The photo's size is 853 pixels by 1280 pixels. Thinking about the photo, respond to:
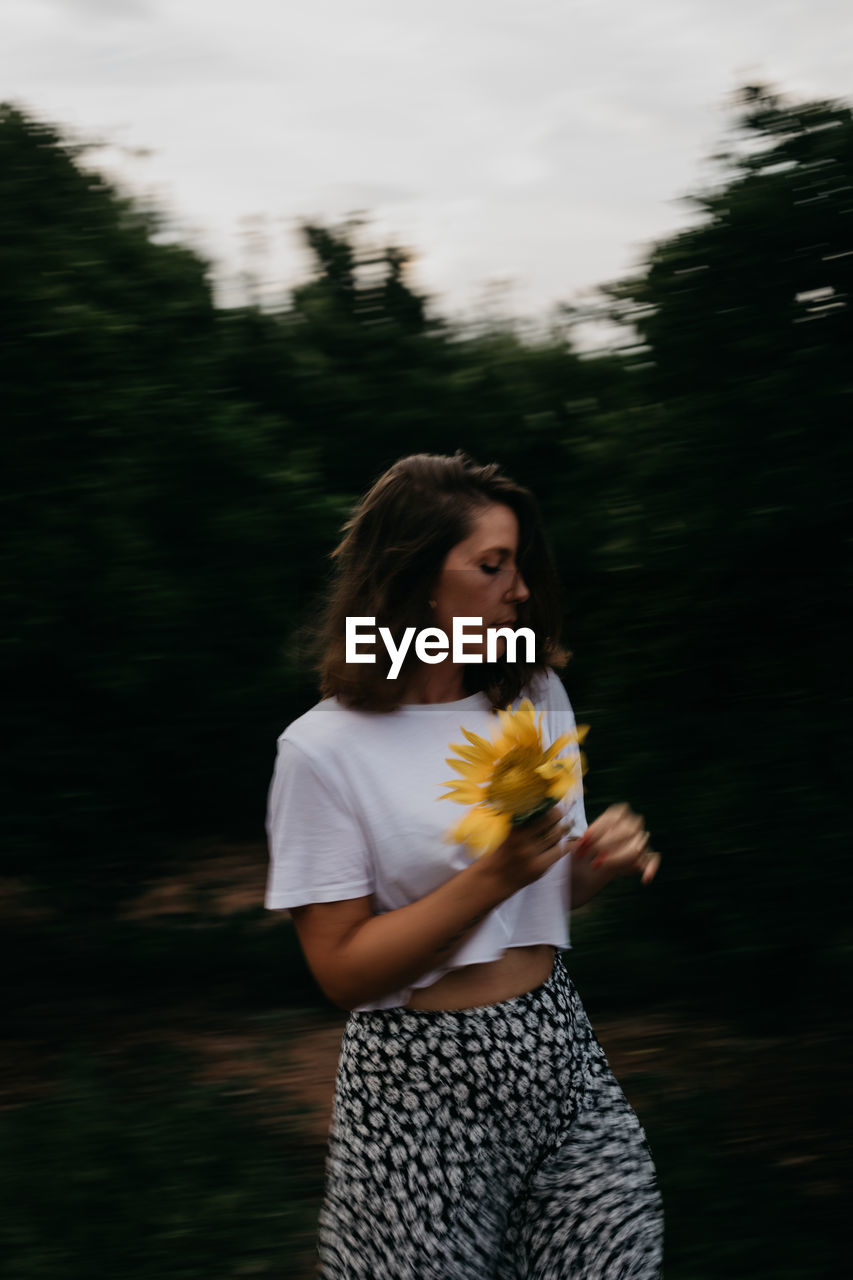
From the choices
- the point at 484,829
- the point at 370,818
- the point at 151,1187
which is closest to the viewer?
the point at 484,829

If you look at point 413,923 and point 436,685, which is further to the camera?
point 436,685

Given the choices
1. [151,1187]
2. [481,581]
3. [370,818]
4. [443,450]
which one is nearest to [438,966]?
[370,818]

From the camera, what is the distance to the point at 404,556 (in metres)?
1.78

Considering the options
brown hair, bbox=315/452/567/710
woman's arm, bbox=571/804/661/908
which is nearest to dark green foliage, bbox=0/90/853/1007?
brown hair, bbox=315/452/567/710

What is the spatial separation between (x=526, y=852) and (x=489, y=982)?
33 cm

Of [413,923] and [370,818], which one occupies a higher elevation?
[370,818]

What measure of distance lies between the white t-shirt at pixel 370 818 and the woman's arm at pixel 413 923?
33 mm

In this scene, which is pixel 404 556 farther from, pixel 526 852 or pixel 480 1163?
pixel 480 1163

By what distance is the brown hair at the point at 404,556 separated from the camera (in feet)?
5.82

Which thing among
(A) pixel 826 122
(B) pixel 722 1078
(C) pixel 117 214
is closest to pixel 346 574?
(A) pixel 826 122

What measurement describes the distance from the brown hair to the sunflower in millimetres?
218

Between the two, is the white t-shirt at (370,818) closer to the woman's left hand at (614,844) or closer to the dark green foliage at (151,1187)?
the woman's left hand at (614,844)

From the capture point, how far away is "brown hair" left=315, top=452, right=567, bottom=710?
1772 millimetres

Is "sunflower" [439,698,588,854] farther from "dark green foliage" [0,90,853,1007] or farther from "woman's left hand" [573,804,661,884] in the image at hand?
"dark green foliage" [0,90,853,1007]
